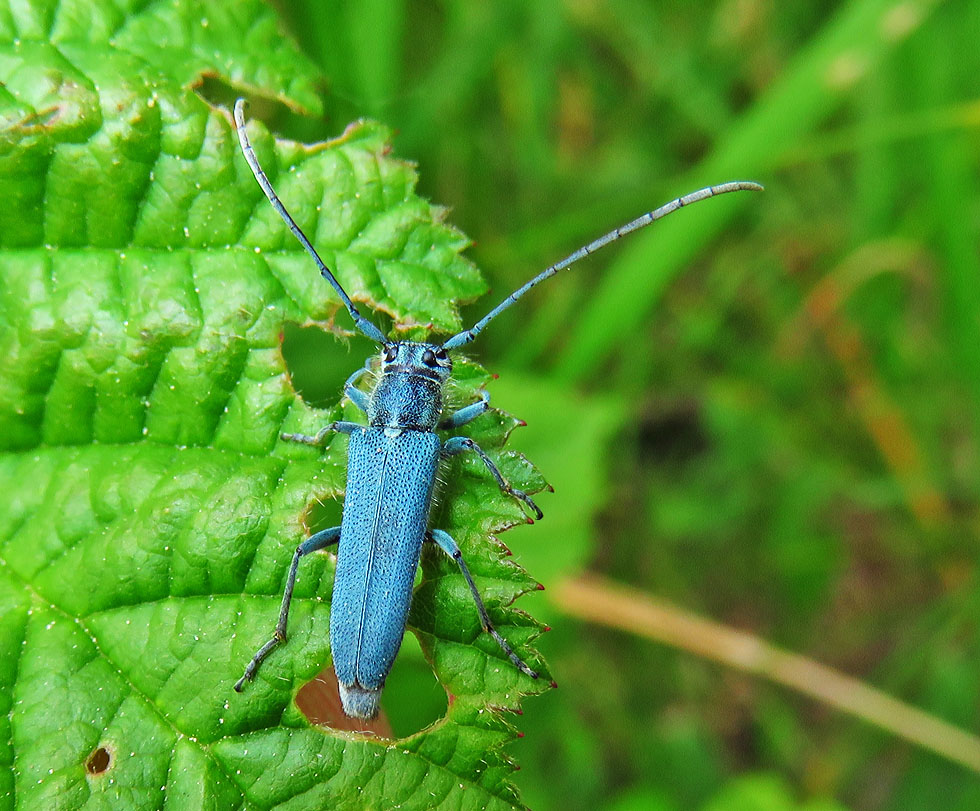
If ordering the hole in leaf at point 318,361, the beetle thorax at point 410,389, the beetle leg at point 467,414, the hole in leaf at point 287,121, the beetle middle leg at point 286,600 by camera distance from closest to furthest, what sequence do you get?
the beetle middle leg at point 286,600
the beetle leg at point 467,414
the beetle thorax at point 410,389
the hole in leaf at point 318,361
the hole in leaf at point 287,121

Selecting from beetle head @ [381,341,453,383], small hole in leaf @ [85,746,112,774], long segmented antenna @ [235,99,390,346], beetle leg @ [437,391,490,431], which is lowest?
small hole in leaf @ [85,746,112,774]

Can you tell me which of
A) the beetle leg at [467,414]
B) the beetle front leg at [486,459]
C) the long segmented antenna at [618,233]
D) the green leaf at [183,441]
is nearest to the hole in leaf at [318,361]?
the long segmented antenna at [618,233]

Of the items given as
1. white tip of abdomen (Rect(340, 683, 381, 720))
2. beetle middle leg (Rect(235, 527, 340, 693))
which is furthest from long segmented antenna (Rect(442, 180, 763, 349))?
white tip of abdomen (Rect(340, 683, 381, 720))

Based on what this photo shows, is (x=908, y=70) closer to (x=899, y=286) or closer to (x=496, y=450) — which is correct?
(x=899, y=286)

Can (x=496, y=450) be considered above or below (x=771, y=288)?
below

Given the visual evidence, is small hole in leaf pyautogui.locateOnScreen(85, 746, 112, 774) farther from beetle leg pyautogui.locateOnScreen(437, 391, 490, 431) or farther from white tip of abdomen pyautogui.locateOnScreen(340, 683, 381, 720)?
beetle leg pyautogui.locateOnScreen(437, 391, 490, 431)

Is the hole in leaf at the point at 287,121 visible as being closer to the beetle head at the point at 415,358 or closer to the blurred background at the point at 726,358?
the blurred background at the point at 726,358

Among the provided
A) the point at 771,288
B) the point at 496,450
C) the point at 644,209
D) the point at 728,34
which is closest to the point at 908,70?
the point at 728,34
